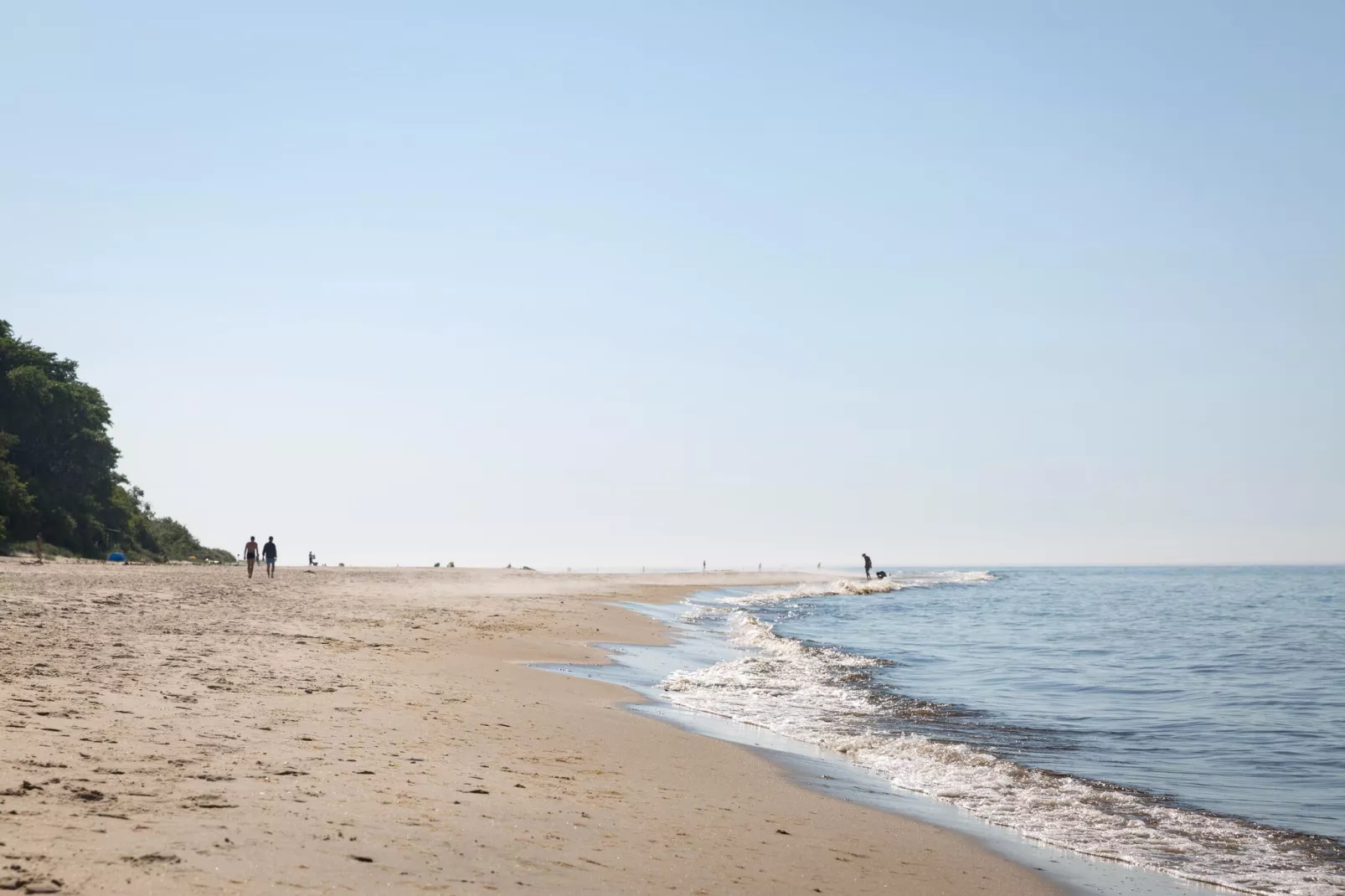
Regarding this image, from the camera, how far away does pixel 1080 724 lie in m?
16.7

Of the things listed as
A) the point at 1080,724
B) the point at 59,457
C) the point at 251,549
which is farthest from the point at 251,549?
the point at 1080,724

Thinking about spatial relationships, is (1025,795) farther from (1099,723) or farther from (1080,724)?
(1099,723)

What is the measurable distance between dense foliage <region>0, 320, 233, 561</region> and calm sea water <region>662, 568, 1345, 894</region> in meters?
36.8

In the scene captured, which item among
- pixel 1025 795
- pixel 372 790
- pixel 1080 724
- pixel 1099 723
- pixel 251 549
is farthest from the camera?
pixel 251 549

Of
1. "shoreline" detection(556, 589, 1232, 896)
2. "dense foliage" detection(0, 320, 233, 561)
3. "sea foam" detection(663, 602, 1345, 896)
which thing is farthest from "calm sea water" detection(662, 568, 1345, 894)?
"dense foliage" detection(0, 320, 233, 561)

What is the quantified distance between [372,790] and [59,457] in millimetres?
56341

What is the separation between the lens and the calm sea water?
1024 centimetres

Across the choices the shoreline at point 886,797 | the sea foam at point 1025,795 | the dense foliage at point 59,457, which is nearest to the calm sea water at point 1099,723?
the sea foam at point 1025,795

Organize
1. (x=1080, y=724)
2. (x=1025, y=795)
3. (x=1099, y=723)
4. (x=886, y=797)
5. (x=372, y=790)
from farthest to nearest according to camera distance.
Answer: (x=1099, y=723)
(x=1080, y=724)
(x=1025, y=795)
(x=886, y=797)
(x=372, y=790)

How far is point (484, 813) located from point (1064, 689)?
1690 cm

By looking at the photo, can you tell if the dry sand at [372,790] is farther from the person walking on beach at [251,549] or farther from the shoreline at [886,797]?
the person walking on beach at [251,549]

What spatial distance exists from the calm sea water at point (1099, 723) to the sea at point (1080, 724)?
50mm

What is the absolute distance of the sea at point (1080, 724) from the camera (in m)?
10.1

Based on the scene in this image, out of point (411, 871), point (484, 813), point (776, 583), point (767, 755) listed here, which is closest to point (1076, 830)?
point (767, 755)
